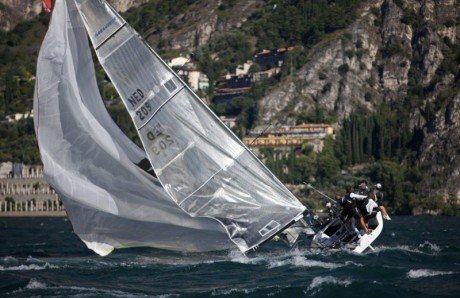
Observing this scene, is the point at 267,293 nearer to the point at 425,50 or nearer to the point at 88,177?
the point at 88,177

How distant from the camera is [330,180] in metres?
145

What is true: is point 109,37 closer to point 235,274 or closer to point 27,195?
point 235,274

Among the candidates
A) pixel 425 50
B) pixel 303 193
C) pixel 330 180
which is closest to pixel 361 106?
pixel 425 50

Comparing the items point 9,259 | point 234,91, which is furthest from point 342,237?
point 234,91

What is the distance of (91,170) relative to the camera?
34906 mm

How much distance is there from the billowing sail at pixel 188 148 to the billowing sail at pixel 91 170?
1.92 meters

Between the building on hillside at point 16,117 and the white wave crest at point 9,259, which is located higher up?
the white wave crest at point 9,259

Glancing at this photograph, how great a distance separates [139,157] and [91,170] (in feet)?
4.90

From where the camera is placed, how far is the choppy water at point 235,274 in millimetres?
27234

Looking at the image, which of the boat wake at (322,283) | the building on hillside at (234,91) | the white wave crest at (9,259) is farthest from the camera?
the building on hillside at (234,91)

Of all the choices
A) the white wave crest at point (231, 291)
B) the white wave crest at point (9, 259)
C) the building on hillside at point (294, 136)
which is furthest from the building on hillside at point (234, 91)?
the white wave crest at point (231, 291)

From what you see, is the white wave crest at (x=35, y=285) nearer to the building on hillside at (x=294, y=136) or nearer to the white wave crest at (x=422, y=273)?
the white wave crest at (x=422, y=273)

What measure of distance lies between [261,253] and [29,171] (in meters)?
126

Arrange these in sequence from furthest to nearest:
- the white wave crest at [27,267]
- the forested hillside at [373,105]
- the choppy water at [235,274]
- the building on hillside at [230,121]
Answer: the building on hillside at [230,121] → the forested hillside at [373,105] → the white wave crest at [27,267] → the choppy water at [235,274]
